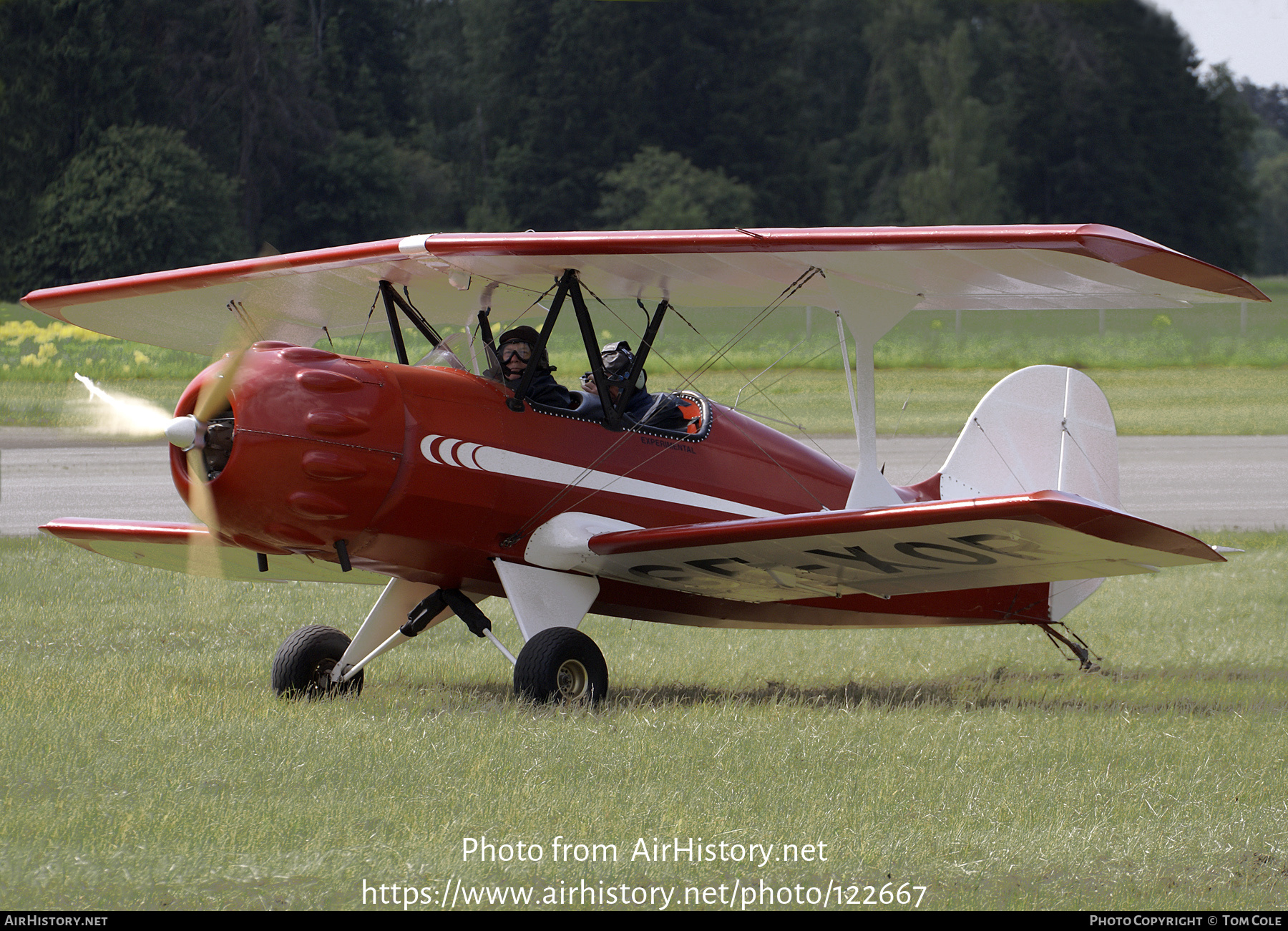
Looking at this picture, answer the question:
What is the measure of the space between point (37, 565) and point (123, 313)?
4582 millimetres

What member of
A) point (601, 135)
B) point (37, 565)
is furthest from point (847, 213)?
point (37, 565)

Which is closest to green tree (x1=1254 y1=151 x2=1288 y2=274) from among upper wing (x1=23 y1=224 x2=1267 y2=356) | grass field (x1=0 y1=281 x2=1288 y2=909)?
grass field (x1=0 y1=281 x2=1288 y2=909)

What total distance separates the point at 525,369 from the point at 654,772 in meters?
2.57

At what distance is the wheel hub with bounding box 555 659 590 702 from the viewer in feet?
24.7

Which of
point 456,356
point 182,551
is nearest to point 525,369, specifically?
point 456,356

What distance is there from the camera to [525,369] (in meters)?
7.83

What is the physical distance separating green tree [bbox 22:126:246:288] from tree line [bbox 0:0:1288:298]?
3.6 inches

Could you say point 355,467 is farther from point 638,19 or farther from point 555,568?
point 638,19

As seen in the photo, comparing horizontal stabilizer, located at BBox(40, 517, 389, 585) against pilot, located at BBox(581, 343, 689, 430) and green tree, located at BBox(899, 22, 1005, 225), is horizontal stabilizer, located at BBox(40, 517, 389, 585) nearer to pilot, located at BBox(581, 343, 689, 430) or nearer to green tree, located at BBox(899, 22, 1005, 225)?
pilot, located at BBox(581, 343, 689, 430)

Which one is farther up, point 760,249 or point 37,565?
point 760,249

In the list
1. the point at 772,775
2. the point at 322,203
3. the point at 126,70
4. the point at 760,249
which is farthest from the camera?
the point at 322,203

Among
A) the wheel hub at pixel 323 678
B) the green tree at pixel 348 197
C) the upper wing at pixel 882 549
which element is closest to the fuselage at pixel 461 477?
the upper wing at pixel 882 549

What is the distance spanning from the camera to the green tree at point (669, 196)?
2379 inches
